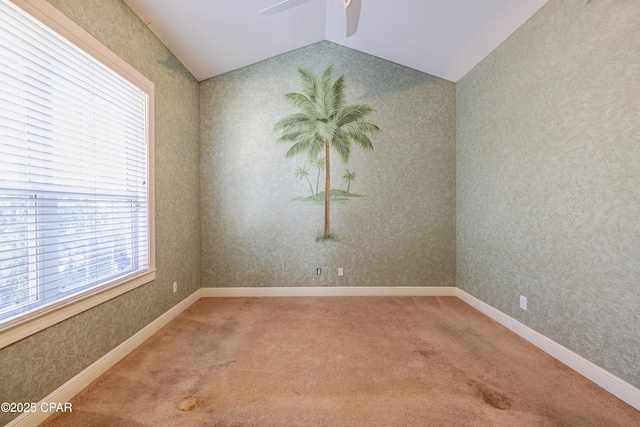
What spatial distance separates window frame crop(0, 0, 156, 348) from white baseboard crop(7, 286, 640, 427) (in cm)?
43

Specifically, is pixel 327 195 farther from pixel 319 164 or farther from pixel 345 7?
pixel 345 7

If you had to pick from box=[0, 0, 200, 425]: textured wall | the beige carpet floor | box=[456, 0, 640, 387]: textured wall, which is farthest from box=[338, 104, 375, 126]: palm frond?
the beige carpet floor

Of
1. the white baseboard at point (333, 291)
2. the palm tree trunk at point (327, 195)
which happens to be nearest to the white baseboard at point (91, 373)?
the white baseboard at point (333, 291)

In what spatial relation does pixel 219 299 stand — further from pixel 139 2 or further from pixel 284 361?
pixel 139 2

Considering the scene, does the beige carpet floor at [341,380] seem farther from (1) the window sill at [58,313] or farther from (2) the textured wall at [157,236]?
(1) the window sill at [58,313]

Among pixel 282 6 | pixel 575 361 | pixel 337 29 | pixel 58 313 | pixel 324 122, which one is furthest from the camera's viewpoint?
pixel 324 122

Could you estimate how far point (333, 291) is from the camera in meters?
3.45

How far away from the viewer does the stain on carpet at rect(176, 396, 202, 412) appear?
4.95ft

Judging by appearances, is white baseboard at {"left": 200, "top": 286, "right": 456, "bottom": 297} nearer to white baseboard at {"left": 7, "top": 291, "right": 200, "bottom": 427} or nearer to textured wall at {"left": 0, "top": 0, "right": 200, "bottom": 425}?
textured wall at {"left": 0, "top": 0, "right": 200, "bottom": 425}

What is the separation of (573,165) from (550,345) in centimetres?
143

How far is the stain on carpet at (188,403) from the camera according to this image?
1508 mm

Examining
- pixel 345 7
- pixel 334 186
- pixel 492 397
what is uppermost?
pixel 345 7

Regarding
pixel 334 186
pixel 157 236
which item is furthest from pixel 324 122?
Result: pixel 157 236

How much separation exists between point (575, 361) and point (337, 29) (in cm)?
391
